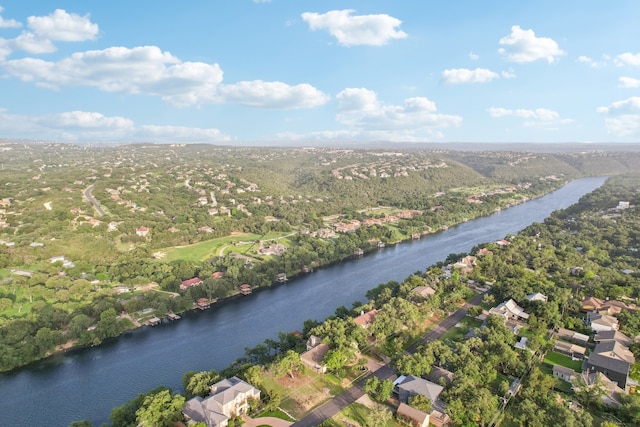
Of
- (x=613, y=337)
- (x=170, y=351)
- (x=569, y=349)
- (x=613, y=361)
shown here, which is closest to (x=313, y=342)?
(x=170, y=351)

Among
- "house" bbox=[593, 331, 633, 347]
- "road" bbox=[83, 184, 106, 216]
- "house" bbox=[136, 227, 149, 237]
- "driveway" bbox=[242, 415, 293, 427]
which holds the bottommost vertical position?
"driveway" bbox=[242, 415, 293, 427]

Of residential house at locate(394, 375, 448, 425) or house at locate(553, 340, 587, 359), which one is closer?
residential house at locate(394, 375, 448, 425)

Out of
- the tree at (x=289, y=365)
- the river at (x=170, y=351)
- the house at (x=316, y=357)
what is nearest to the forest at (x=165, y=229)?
the river at (x=170, y=351)

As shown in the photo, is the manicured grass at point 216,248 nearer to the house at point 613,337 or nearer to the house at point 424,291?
the house at point 424,291

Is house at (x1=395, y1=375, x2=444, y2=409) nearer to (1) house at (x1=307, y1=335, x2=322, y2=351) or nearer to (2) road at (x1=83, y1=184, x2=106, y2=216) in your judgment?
(1) house at (x1=307, y1=335, x2=322, y2=351)

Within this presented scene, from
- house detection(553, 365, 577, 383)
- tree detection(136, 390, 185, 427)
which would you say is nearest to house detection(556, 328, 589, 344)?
house detection(553, 365, 577, 383)

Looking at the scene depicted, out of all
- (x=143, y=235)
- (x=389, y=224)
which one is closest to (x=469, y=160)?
(x=389, y=224)

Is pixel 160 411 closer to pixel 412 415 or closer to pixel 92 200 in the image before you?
pixel 412 415
